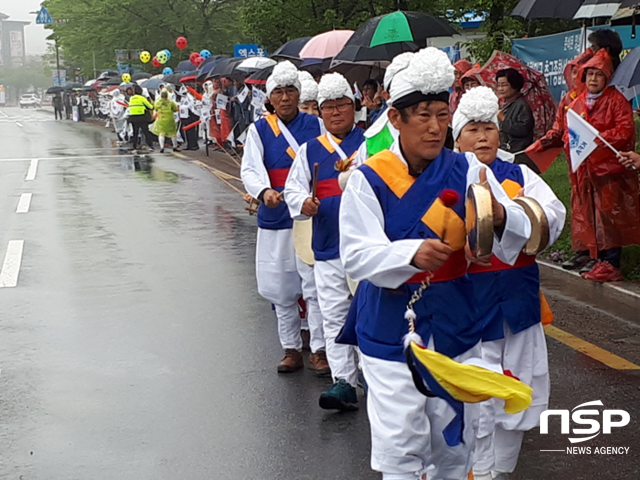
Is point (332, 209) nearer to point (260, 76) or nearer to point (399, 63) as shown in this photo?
point (399, 63)

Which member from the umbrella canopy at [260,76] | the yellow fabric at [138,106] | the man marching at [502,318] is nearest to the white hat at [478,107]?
the man marching at [502,318]

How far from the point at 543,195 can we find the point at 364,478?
1.59 metres

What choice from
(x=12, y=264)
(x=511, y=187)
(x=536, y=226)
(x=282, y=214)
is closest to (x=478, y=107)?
(x=511, y=187)

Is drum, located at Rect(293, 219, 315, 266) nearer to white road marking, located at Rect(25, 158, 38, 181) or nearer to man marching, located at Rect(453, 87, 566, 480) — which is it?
man marching, located at Rect(453, 87, 566, 480)

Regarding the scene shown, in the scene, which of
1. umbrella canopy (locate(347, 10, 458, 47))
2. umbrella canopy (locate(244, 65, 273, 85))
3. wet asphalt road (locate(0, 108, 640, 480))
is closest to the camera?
wet asphalt road (locate(0, 108, 640, 480))

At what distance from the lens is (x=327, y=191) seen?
220 inches

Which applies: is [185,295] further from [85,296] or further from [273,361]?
[273,361]

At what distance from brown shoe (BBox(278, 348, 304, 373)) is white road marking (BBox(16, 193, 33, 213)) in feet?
31.6

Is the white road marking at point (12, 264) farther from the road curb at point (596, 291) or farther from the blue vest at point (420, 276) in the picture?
the blue vest at point (420, 276)

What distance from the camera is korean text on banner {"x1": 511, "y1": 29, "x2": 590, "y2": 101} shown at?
39.5ft

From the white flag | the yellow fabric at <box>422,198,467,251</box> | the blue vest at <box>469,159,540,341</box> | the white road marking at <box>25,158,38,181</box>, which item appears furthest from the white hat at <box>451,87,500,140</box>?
the white road marking at <box>25,158,38,181</box>

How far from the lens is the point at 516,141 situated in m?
9.00

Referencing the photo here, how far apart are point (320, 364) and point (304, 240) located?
81 cm

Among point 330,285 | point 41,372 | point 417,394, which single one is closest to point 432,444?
point 417,394
